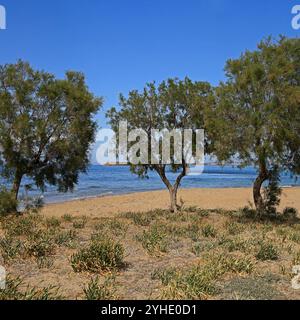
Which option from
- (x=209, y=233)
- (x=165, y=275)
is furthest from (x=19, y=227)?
(x=165, y=275)

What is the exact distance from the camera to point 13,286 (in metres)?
7.12

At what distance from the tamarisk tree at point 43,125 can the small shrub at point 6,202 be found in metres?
0.51

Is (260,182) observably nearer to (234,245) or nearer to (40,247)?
(234,245)

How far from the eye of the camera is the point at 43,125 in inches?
668

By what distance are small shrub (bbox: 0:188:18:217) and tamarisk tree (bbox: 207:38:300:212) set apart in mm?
9466

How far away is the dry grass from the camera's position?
7270 mm

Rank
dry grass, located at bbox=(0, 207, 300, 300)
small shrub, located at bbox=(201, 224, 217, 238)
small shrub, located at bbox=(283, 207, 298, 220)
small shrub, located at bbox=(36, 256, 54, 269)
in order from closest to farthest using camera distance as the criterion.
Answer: dry grass, located at bbox=(0, 207, 300, 300) < small shrub, located at bbox=(36, 256, 54, 269) < small shrub, located at bbox=(201, 224, 217, 238) < small shrub, located at bbox=(283, 207, 298, 220)

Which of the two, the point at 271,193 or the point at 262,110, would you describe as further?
the point at 271,193

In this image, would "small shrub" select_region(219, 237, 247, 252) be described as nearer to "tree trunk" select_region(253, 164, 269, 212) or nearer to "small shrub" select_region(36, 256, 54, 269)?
"small shrub" select_region(36, 256, 54, 269)

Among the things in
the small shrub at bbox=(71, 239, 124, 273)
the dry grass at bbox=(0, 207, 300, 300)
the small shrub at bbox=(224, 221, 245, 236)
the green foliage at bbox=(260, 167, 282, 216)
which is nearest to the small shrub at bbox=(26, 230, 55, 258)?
the dry grass at bbox=(0, 207, 300, 300)

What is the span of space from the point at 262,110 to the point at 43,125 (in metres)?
9.81

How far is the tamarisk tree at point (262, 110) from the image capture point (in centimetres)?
1577

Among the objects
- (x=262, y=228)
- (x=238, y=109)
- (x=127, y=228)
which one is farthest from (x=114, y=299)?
(x=238, y=109)

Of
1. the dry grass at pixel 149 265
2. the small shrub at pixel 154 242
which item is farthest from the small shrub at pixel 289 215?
the small shrub at pixel 154 242
